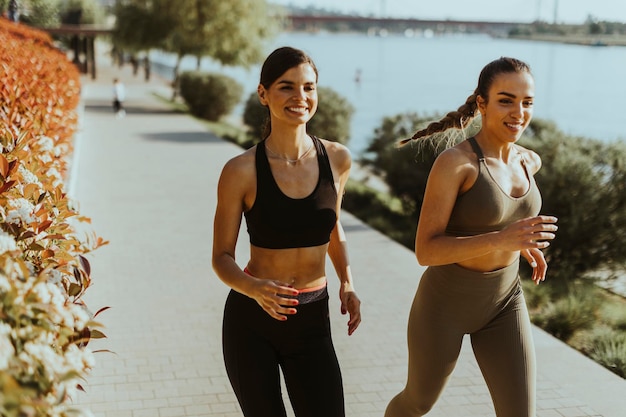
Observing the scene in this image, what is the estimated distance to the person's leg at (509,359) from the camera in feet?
11.3

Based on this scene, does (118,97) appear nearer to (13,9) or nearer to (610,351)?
(13,9)

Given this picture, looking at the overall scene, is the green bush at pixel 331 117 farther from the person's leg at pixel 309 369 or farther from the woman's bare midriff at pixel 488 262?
the person's leg at pixel 309 369

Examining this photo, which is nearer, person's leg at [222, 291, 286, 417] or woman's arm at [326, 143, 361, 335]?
person's leg at [222, 291, 286, 417]

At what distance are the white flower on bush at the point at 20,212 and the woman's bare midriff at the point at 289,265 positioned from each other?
2.88 feet

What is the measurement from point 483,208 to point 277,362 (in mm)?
1081

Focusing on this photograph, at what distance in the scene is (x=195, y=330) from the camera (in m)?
6.80

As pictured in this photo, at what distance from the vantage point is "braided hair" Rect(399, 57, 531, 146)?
350cm

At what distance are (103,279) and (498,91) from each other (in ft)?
18.8

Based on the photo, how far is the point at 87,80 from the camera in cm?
4888

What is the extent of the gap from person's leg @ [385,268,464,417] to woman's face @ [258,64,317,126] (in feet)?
3.26

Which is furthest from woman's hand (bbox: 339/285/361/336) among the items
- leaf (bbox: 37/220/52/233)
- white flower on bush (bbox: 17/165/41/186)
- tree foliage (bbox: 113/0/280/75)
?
tree foliage (bbox: 113/0/280/75)

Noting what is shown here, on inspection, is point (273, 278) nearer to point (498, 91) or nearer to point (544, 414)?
point (498, 91)

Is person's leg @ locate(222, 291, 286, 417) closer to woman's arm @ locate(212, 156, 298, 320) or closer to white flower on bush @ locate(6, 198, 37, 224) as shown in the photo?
woman's arm @ locate(212, 156, 298, 320)

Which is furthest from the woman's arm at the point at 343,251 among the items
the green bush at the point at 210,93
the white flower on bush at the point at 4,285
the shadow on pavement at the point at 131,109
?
the green bush at the point at 210,93
